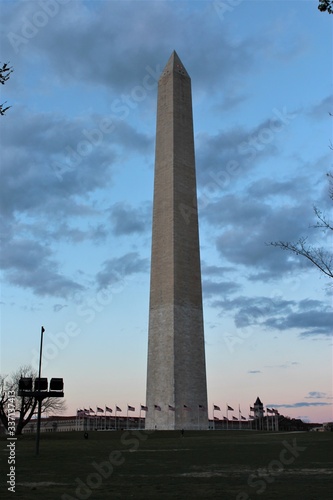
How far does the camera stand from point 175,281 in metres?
52.8

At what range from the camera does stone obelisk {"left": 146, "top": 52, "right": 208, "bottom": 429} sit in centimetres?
5141

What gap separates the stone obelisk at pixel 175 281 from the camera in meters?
51.4

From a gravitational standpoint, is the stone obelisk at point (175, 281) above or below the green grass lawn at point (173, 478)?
above

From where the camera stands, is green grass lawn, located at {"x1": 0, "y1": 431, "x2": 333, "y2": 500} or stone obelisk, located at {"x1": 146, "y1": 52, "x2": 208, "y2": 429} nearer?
green grass lawn, located at {"x1": 0, "y1": 431, "x2": 333, "y2": 500}

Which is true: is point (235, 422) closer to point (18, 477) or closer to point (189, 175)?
point (189, 175)

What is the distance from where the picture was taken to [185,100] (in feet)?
193

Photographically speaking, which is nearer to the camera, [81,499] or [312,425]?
[81,499]

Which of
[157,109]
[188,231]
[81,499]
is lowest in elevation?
[81,499]

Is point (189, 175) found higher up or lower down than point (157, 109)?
lower down

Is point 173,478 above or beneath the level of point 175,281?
beneath

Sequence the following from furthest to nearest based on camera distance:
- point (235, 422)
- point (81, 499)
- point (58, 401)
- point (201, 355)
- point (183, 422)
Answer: point (235, 422) → point (58, 401) → point (201, 355) → point (183, 422) → point (81, 499)

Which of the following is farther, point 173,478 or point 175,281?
point 175,281

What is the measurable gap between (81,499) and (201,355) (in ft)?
145

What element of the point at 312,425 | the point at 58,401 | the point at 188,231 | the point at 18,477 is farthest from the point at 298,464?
the point at 312,425
